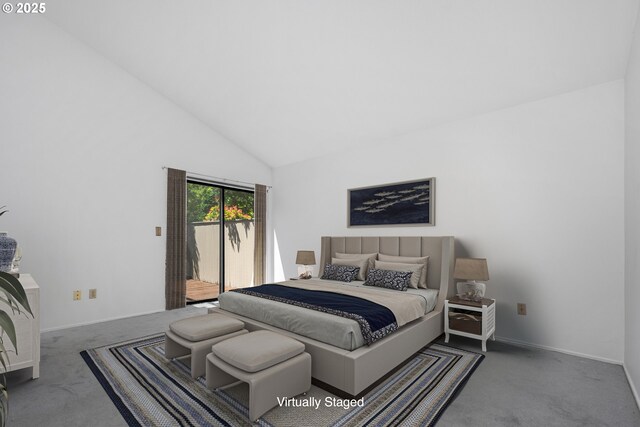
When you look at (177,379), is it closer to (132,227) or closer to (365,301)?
(365,301)

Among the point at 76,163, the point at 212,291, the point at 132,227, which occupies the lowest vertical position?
the point at 212,291

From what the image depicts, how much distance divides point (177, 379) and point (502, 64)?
3.94 meters

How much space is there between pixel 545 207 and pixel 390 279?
68.7 inches

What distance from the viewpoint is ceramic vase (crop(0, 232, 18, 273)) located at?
270cm

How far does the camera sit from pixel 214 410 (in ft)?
6.97

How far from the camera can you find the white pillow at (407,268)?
12.2 ft

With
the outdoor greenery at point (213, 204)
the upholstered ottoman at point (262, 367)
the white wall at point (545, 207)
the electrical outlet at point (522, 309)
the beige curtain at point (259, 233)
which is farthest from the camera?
the beige curtain at point (259, 233)

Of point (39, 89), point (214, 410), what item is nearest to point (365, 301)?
point (214, 410)

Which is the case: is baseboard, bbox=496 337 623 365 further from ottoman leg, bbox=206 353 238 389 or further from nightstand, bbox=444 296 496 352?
ottoman leg, bbox=206 353 238 389

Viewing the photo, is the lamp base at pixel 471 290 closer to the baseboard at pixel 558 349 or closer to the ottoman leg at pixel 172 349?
the baseboard at pixel 558 349

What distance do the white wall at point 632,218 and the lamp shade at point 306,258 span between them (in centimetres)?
362

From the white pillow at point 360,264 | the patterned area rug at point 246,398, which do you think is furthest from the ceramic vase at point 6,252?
the white pillow at point 360,264

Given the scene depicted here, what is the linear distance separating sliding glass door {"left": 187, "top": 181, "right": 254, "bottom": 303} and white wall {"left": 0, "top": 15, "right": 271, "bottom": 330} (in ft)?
1.90

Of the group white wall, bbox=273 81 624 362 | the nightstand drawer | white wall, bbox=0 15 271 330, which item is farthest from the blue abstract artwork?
white wall, bbox=0 15 271 330
